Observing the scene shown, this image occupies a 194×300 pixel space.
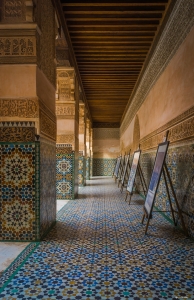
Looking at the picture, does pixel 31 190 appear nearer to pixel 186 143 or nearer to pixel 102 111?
pixel 186 143

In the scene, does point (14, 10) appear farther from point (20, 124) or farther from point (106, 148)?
point (106, 148)

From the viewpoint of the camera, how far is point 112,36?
494 cm

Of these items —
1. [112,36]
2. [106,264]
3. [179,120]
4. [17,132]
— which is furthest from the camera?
[112,36]

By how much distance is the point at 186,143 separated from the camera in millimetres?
3361

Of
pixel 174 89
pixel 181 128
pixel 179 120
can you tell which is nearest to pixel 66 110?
pixel 174 89

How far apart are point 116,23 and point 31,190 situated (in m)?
2.98

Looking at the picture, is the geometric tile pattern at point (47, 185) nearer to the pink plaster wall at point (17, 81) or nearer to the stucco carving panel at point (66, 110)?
the pink plaster wall at point (17, 81)

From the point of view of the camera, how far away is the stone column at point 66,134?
229 inches

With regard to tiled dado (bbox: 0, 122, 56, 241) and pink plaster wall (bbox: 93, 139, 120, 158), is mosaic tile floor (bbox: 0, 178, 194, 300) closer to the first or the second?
tiled dado (bbox: 0, 122, 56, 241)

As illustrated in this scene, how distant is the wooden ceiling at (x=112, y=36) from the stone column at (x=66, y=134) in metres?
0.53

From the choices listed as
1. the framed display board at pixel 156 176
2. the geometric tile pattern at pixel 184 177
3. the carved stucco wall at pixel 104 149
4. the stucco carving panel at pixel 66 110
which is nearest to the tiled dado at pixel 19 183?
the framed display board at pixel 156 176

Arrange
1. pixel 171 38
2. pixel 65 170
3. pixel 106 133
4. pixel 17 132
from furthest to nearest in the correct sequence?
pixel 106 133 < pixel 65 170 < pixel 171 38 < pixel 17 132

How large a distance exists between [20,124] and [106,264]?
61.6 inches

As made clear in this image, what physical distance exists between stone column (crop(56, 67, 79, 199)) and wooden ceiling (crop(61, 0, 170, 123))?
53 cm
